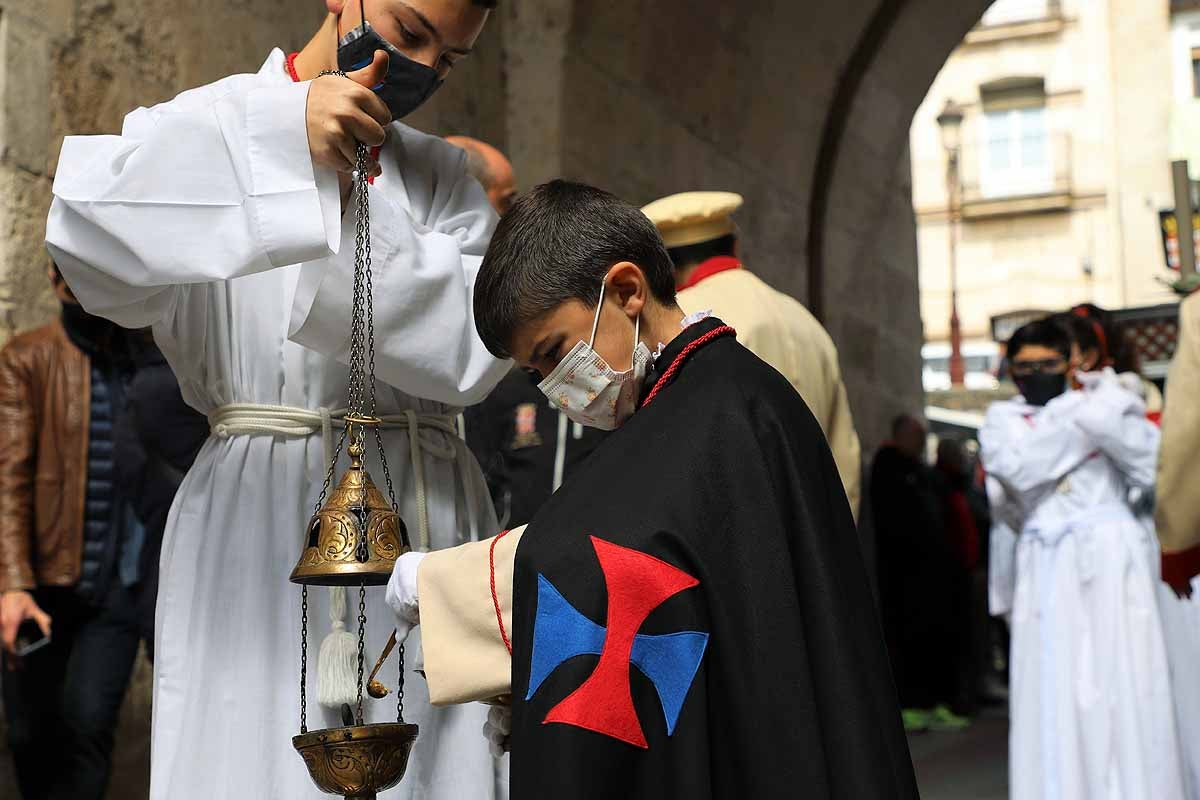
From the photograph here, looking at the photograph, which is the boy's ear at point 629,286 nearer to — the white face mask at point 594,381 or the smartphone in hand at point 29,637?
the white face mask at point 594,381

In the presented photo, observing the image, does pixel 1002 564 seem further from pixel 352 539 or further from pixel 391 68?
pixel 352 539

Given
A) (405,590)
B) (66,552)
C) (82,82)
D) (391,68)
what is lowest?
(405,590)

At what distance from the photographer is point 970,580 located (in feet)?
35.5

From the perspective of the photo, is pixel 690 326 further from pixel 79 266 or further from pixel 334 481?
pixel 79 266

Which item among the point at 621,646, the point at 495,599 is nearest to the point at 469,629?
the point at 495,599

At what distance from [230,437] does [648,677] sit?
A: 3.26ft

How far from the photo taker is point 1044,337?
6410mm

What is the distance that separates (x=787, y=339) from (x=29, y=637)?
210 centimetres

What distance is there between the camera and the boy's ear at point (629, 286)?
2176mm

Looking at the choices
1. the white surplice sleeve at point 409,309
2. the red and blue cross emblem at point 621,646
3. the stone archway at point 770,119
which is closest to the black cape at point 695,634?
the red and blue cross emblem at point 621,646

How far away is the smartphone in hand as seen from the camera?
3998 millimetres

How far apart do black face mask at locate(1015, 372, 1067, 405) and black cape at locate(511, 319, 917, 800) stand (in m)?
4.52

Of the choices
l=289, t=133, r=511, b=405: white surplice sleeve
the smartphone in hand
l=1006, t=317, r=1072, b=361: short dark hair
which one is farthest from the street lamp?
l=289, t=133, r=511, b=405: white surplice sleeve

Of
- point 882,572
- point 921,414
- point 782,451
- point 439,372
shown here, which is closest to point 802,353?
point 439,372
